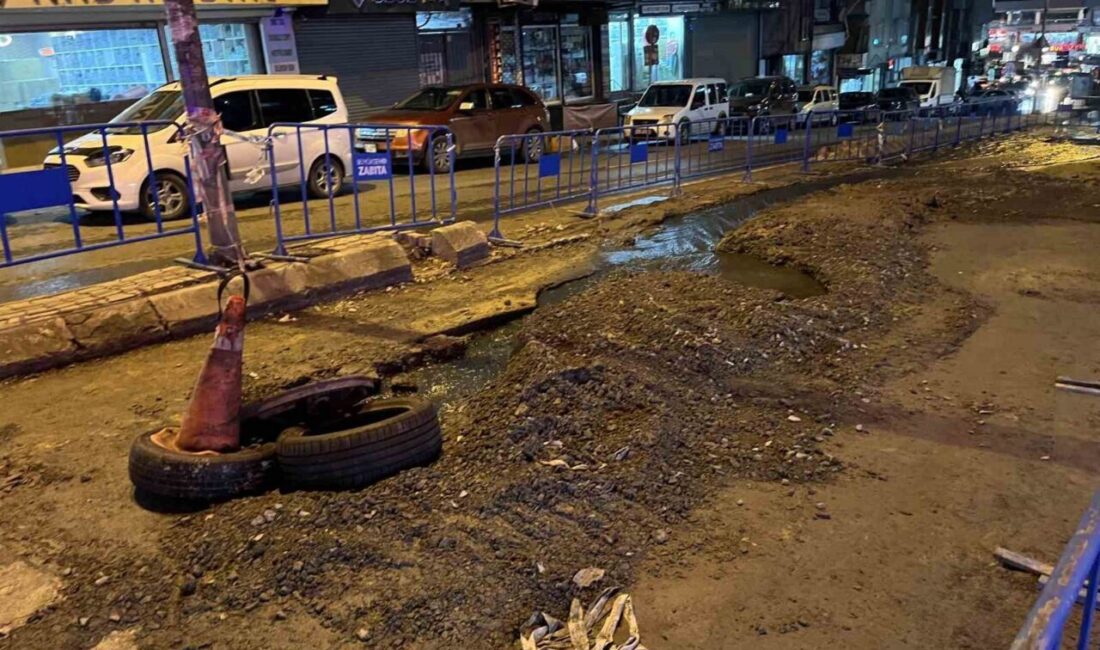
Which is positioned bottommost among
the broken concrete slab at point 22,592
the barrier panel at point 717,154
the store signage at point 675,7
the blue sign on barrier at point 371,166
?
the broken concrete slab at point 22,592

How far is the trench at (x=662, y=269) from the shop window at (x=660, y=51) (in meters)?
17.5

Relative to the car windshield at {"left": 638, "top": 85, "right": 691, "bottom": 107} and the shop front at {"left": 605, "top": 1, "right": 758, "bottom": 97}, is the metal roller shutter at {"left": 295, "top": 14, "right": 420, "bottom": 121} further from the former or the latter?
the shop front at {"left": 605, "top": 1, "right": 758, "bottom": 97}

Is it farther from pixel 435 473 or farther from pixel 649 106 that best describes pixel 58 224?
pixel 649 106

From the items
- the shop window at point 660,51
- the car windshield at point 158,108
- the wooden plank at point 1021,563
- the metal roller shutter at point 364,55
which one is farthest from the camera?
the shop window at point 660,51

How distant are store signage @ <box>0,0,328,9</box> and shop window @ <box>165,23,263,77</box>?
0.88 meters

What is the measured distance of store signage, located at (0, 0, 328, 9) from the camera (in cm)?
1430

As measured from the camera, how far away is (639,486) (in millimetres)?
4352

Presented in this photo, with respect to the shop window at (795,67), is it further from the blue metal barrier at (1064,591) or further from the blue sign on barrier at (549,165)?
the blue metal barrier at (1064,591)

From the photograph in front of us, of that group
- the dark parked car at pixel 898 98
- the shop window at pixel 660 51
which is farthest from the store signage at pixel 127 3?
the dark parked car at pixel 898 98

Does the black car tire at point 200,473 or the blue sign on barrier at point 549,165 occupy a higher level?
the blue sign on barrier at point 549,165

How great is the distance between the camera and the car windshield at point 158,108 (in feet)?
39.2

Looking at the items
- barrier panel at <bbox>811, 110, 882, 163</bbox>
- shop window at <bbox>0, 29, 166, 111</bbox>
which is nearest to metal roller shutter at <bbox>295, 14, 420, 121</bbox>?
shop window at <bbox>0, 29, 166, 111</bbox>

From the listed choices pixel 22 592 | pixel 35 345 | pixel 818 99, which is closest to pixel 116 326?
pixel 35 345

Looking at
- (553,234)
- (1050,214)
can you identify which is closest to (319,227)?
(553,234)
